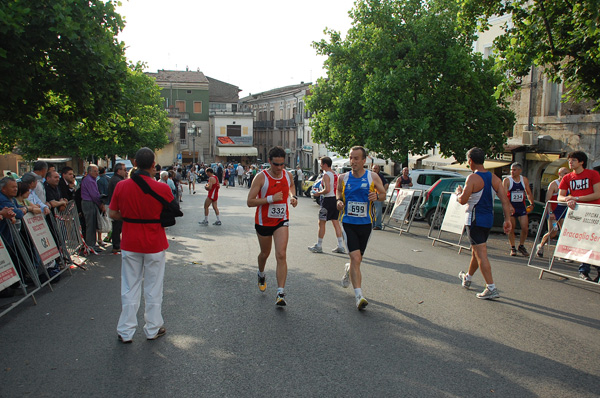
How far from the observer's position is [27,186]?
25.8ft

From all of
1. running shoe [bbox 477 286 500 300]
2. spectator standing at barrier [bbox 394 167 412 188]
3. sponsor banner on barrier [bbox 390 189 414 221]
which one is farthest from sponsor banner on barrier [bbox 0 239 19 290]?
spectator standing at barrier [bbox 394 167 412 188]

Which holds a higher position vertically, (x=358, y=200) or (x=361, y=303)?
(x=358, y=200)

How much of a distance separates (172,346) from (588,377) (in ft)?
12.0

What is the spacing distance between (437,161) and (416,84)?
826cm

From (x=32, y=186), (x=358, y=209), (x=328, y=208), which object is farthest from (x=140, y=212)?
(x=328, y=208)

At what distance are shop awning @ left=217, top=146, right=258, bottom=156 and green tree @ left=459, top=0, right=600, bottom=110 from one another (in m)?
64.4

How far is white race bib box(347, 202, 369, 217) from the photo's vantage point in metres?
6.70

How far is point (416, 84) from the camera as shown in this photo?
23078 mm

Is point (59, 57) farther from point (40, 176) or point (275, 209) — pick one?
point (275, 209)

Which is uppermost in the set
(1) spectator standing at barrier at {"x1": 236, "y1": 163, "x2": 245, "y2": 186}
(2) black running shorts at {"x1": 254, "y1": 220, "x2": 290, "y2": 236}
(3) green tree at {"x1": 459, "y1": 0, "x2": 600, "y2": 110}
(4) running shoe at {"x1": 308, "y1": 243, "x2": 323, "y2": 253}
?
(3) green tree at {"x1": 459, "y1": 0, "x2": 600, "y2": 110}

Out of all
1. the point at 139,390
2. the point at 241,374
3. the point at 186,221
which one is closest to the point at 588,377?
the point at 241,374

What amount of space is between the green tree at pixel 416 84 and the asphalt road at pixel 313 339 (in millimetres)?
14279

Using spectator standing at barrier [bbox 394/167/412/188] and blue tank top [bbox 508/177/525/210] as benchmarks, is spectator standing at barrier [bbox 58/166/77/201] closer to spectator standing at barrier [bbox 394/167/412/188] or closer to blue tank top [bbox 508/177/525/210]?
blue tank top [bbox 508/177/525/210]

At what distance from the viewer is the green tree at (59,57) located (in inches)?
343
